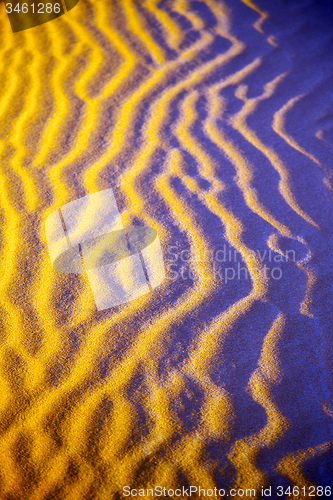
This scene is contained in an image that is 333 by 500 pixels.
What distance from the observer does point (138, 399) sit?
1543 millimetres

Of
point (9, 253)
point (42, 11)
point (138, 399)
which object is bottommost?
point (138, 399)

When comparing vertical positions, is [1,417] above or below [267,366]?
above

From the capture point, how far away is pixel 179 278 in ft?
6.21

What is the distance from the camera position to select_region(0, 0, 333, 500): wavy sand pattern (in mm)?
1416

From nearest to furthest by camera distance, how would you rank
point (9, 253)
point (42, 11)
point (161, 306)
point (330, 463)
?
1. point (330, 463)
2. point (161, 306)
3. point (9, 253)
4. point (42, 11)

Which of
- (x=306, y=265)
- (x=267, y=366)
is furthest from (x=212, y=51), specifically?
(x=267, y=366)

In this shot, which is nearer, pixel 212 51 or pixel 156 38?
pixel 212 51

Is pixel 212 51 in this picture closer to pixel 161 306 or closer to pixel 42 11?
pixel 42 11

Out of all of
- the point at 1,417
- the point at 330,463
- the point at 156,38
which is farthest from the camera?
the point at 156,38

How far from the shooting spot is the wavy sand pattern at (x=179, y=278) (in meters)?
1.42

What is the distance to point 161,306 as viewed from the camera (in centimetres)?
179

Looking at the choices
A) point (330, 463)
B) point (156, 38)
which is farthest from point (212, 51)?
point (330, 463)

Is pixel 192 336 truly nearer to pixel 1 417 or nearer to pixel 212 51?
pixel 1 417

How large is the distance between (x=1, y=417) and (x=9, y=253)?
901 mm
